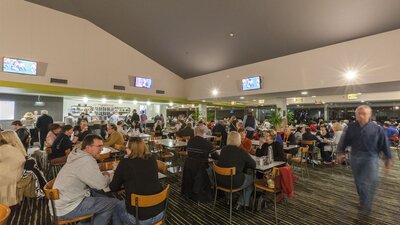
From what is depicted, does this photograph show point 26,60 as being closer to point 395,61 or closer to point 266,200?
point 266,200

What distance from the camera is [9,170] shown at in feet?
9.53

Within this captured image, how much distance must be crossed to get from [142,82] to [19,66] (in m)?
4.42

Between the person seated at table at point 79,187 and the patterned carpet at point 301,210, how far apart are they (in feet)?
4.00

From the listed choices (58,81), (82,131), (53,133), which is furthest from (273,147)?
(58,81)

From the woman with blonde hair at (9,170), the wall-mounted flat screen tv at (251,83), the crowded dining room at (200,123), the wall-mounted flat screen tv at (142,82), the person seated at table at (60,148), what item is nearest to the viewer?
the crowded dining room at (200,123)

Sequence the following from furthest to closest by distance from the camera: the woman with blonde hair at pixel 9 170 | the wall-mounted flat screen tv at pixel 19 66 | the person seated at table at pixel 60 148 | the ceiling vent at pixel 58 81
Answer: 1. the ceiling vent at pixel 58 81
2. the wall-mounted flat screen tv at pixel 19 66
3. the person seated at table at pixel 60 148
4. the woman with blonde hair at pixel 9 170

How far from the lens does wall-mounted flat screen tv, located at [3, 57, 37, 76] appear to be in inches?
263

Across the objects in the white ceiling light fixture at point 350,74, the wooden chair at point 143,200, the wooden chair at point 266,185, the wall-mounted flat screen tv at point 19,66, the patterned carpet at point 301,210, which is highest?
the wall-mounted flat screen tv at point 19,66

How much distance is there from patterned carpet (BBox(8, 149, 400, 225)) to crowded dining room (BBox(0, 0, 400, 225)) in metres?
0.03

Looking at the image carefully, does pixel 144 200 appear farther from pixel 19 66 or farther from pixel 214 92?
pixel 214 92

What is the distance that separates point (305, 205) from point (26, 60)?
899 centimetres

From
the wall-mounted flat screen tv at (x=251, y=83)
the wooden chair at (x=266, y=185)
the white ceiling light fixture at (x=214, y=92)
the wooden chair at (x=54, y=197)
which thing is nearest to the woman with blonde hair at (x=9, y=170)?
the wooden chair at (x=54, y=197)

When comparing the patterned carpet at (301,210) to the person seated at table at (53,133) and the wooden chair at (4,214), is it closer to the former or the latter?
the person seated at table at (53,133)

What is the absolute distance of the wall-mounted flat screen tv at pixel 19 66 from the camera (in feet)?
21.9
